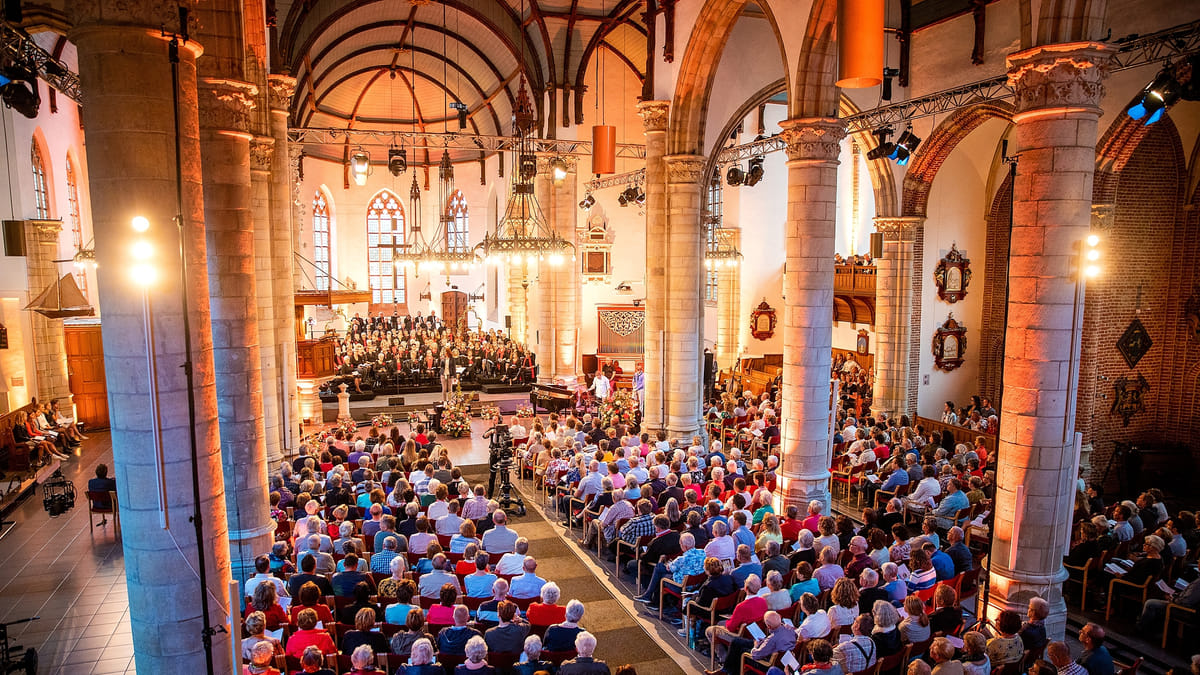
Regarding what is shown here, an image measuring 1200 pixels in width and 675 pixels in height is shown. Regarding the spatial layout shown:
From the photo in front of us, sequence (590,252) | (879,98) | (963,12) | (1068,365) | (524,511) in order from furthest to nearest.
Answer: (590,252), (879,98), (963,12), (524,511), (1068,365)

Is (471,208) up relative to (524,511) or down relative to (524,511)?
up

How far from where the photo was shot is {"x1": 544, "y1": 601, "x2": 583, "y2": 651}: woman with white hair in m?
5.96

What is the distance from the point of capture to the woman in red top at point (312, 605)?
20.2 ft

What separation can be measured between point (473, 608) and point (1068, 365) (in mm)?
6252

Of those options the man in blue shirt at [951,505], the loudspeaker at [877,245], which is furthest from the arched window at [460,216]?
the man in blue shirt at [951,505]

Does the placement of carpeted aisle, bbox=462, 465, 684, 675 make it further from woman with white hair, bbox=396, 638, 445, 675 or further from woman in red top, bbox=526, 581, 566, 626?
woman with white hair, bbox=396, 638, 445, 675

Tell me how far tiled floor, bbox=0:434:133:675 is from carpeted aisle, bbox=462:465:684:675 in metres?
4.59

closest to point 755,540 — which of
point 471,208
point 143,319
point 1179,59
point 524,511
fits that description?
point 524,511

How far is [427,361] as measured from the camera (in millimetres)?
23219

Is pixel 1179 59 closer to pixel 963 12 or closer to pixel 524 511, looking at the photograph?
pixel 963 12

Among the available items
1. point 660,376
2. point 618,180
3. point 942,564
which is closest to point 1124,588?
point 942,564

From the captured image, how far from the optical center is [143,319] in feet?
16.6

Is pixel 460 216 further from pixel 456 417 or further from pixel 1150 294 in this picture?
pixel 1150 294

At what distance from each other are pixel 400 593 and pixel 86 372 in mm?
14699
